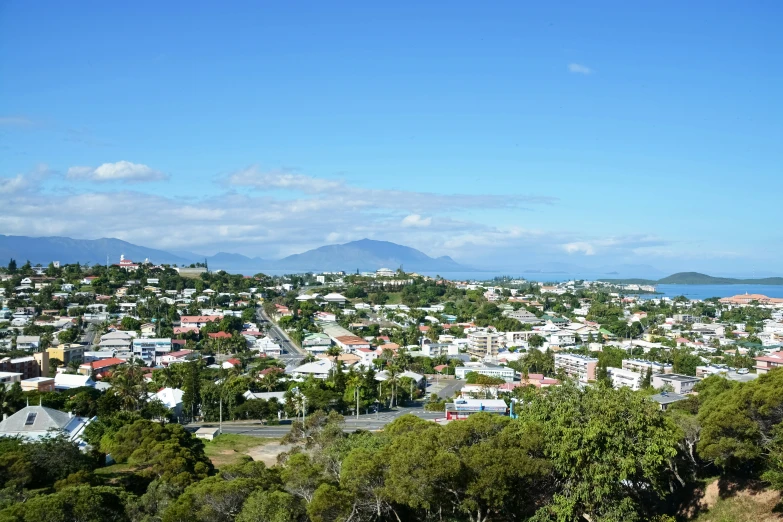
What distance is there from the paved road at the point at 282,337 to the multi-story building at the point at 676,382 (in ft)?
80.6

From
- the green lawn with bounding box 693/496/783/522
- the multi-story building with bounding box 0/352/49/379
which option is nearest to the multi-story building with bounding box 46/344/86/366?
the multi-story building with bounding box 0/352/49/379

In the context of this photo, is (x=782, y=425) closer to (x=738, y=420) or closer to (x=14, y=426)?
(x=738, y=420)

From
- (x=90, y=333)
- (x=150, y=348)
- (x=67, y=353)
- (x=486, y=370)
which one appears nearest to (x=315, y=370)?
(x=486, y=370)

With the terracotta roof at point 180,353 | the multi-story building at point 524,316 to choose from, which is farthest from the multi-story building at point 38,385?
the multi-story building at point 524,316

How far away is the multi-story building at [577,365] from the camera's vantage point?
130 feet

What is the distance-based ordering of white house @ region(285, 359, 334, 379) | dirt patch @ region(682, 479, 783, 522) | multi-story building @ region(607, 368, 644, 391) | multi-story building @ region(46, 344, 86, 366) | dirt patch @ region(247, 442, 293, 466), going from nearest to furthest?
dirt patch @ region(682, 479, 783, 522) → dirt patch @ region(247, 442, 293, 466) → white house @ region(285, 359, 334, 379) → multi-story building @ region(607, 368, 644, 391) → multi-story building @ region(46, 344, 86, 366)

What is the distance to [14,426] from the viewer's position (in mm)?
19078

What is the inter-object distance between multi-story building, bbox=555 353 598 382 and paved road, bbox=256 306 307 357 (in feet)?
61.0

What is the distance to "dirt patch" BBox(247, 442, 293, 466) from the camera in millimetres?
20466

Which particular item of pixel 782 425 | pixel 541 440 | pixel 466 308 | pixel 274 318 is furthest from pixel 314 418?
pixel 466 308

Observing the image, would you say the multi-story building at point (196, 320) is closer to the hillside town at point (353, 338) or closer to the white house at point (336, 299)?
the hillside town at point (353, 338)

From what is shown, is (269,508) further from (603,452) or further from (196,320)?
(196,320)

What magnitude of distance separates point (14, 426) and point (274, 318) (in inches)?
1853

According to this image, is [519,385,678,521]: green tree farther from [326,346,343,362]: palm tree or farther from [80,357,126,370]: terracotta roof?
[80,357,126,370]: terracotta roof
